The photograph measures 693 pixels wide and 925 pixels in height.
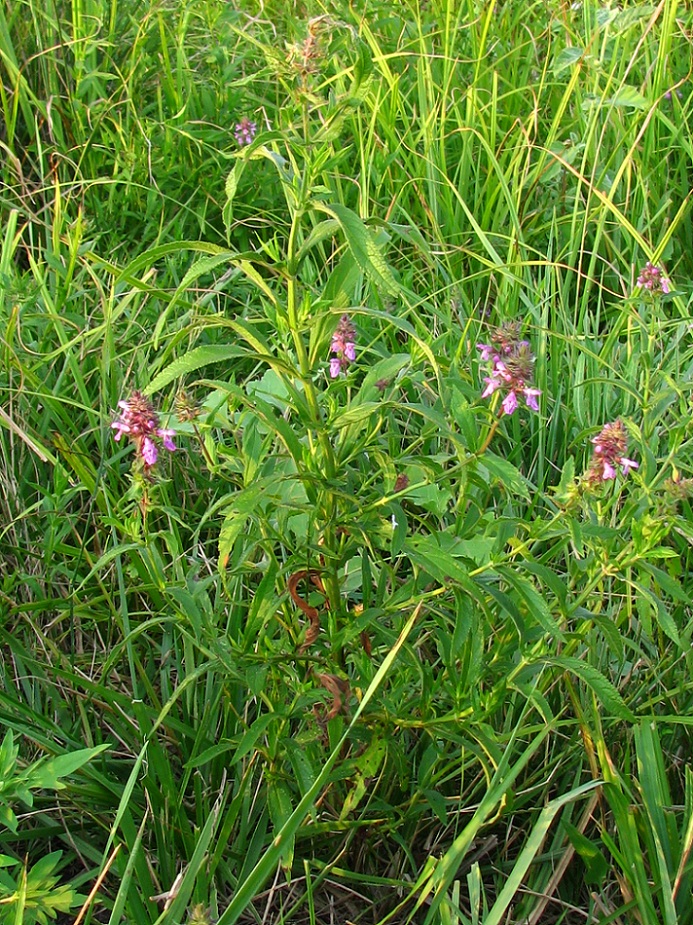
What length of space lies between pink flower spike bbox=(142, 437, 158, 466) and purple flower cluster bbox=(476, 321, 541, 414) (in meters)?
0.43

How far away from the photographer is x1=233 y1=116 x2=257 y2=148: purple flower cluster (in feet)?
8.77

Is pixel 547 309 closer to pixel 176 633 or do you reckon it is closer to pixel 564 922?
pixel 176 633

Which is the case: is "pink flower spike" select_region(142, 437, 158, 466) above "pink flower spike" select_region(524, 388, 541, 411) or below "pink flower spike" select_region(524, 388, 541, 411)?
below

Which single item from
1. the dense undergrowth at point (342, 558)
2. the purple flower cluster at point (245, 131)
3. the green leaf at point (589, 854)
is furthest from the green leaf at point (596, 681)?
the purple flower cluster at point (245, 131)

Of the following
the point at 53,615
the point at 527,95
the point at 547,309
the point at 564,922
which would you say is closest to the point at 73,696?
the point at 53,615

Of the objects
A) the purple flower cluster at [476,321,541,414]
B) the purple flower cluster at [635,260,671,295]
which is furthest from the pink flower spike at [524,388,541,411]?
the purple flower cluster at [635,260,671,295]

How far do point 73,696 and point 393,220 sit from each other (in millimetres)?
1397

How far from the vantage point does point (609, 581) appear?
1791mm

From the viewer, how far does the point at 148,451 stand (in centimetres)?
134

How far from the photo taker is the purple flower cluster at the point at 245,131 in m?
2.67

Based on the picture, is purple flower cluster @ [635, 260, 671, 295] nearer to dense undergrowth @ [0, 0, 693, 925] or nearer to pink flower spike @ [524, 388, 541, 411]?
dense undergrowth @ [0, 0, 693, 925]

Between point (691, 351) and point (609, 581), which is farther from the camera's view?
point (691, 351)

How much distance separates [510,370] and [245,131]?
1.60 m

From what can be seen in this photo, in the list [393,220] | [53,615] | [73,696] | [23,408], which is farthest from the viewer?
[393,220]
